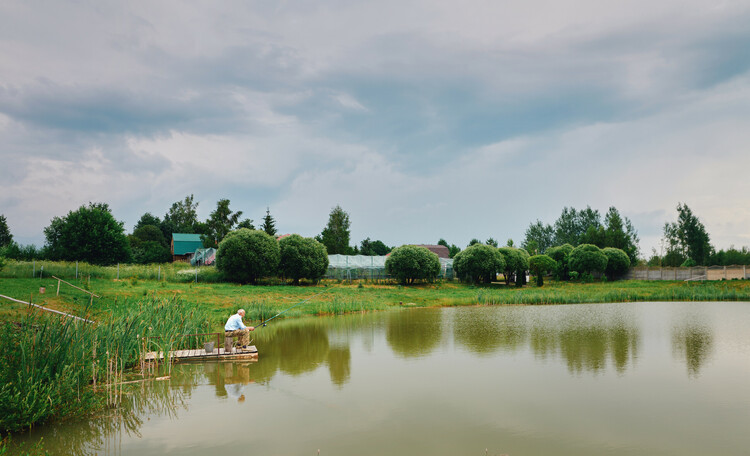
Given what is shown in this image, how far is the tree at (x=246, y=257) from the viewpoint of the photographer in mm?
39375

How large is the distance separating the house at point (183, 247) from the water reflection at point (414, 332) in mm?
45741

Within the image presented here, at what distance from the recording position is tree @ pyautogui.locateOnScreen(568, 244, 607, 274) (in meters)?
53.3

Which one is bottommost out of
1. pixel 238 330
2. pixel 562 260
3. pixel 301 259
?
pixel 238 330

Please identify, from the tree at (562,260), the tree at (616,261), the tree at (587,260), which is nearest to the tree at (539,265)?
the tree at (587,260)

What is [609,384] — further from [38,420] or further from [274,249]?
[274,249]

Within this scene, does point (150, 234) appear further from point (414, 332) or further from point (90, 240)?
point (414, 332)

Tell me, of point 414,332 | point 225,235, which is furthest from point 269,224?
point 414,332

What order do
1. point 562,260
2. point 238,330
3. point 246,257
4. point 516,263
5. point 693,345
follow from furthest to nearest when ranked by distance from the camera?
point 562,260
point 516,263
point 246,257
point 693,345
point 238,330

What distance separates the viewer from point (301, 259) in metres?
41.5

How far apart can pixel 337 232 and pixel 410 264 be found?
82.9ft

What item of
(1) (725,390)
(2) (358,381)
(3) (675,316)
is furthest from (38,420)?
(3) (675,316)

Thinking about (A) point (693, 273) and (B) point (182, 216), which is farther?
(B) point (182, 216)

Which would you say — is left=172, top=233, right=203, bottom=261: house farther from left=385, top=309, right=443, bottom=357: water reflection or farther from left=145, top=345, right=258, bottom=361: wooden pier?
left=145, top=345, right=258, bottom=361: wooden pier

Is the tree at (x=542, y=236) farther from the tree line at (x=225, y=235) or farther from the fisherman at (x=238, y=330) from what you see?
the fisherman at (x=238, y=330)
